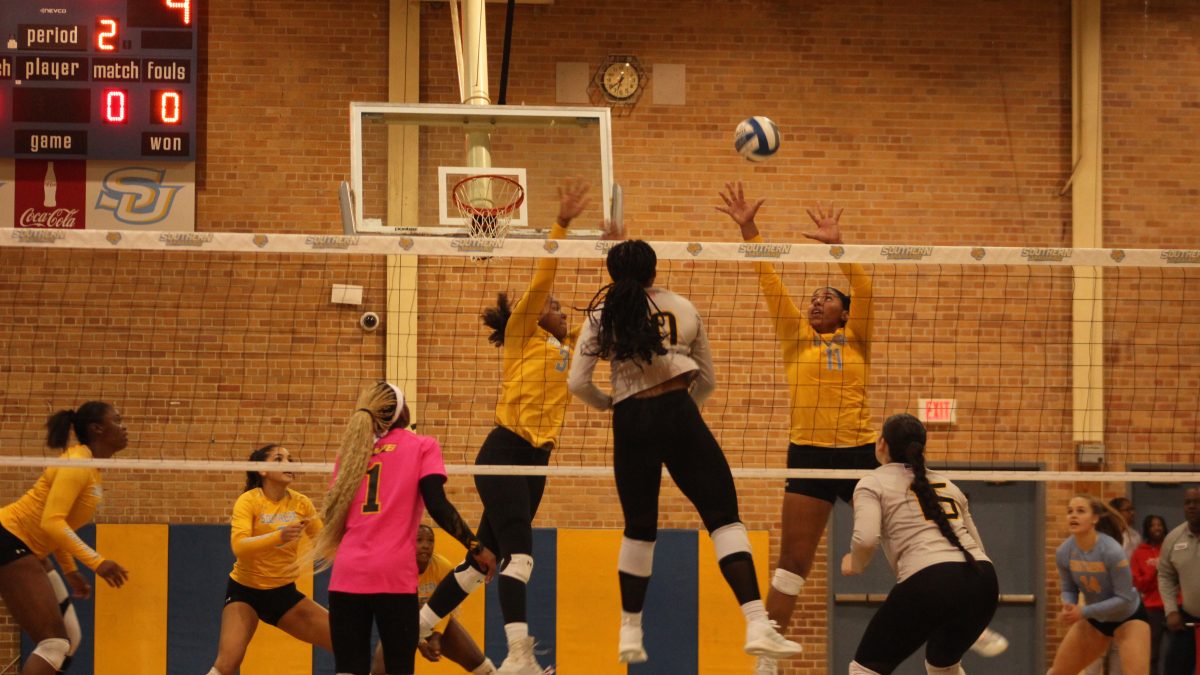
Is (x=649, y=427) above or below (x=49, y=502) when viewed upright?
above

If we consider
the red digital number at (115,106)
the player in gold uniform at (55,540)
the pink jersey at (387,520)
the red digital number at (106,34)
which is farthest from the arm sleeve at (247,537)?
the red digital number at (106,34)

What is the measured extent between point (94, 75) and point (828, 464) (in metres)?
7.62

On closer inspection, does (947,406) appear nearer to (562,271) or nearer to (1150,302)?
(1150,302)

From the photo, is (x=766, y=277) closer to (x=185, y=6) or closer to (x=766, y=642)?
(x=766, y=642)

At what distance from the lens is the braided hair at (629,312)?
18.8 feet

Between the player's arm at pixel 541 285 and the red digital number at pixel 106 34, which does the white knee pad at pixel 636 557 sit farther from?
the red digital number at pixel 106 34

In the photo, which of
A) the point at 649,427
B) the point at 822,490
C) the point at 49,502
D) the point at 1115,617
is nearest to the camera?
the point at 649,427

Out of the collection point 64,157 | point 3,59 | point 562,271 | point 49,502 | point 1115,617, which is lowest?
point 1115,617

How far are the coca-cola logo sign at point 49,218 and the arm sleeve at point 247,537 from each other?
450 centimetres

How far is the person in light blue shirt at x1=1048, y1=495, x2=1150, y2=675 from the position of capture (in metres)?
8.77

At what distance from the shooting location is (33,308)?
12234 mm

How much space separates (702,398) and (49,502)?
4312 millimetres

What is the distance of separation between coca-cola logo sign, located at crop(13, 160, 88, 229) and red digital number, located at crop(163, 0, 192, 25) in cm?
160

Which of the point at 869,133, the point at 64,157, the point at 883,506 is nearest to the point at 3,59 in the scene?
the point at 64,157
